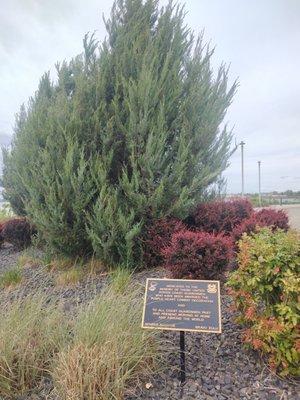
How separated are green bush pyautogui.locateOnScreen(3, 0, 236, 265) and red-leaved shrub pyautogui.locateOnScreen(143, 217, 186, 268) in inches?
6.4

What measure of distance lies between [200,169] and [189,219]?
3.67ft

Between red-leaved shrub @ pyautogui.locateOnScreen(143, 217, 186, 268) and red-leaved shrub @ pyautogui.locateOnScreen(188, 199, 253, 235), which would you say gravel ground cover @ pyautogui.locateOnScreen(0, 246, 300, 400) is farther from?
red-leaved shrub @ pyautogui.locateOnScreen(188, 199, 253, 235)

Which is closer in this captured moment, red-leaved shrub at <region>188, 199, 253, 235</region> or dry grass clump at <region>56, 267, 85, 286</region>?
dry grass clump at <region>56, 267, 85, 286</region>

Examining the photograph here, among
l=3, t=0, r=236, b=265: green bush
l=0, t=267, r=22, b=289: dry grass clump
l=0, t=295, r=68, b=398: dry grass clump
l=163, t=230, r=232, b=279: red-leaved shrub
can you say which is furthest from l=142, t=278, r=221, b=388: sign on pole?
l=0, t=267, r=22, b=289: dry grass clump

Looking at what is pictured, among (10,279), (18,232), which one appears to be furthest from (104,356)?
(18,232)

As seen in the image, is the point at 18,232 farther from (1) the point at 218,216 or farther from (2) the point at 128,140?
(1) the point at 218,216

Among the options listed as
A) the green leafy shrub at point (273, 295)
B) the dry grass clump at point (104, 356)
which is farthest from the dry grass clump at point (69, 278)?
the green leafy shrub at point (273, 295)

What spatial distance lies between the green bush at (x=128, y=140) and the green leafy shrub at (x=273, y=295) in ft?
9.68

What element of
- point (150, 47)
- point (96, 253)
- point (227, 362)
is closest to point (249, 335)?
point (227, 362)

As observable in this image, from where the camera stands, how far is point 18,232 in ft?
33.6

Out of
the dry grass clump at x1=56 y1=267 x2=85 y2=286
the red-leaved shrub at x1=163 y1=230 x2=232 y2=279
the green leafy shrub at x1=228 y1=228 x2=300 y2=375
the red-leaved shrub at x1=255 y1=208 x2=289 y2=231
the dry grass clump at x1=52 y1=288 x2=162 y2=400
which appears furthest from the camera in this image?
the red-leaved shrub at x1=255 y1=208 x2=289 y2=231

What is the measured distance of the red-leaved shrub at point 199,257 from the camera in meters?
5.11

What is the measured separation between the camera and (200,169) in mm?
7141

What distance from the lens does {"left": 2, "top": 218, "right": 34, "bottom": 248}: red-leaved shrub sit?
10.2 metres
